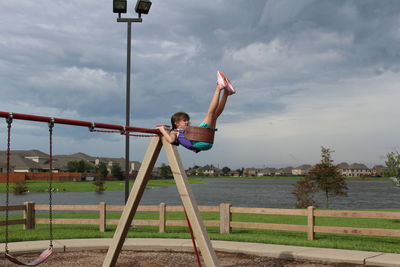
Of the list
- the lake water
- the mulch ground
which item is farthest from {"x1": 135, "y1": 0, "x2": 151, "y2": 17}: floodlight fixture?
the lake water

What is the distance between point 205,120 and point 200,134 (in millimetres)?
222

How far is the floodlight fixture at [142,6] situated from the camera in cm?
1366

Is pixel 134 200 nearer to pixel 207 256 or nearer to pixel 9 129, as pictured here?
pixel 207 256

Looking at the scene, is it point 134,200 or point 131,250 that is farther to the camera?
point 131,250

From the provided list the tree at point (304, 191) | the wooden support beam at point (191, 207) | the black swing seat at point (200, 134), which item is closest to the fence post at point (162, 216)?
the wooden support beam at point (191, 207)

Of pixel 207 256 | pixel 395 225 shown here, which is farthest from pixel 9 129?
pixel 395 225

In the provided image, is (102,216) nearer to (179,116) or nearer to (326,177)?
(179,116)

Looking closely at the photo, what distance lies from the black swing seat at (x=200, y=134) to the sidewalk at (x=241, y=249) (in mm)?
4334

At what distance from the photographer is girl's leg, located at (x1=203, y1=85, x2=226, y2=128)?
19.7ft

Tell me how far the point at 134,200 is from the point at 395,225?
42.5ft

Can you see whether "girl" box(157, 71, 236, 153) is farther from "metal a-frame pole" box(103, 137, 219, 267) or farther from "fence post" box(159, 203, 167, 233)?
"fence post" box(159, 203, 167, 233)

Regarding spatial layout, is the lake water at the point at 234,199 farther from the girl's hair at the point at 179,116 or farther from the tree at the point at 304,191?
the girl's hair at the point at 179,116

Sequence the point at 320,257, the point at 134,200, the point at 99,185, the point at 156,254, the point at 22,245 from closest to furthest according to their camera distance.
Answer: the point at 134,200
the point at 320,257
the point at 156,254
the point at 22,245
the point at 99,185

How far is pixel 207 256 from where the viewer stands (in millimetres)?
6219
